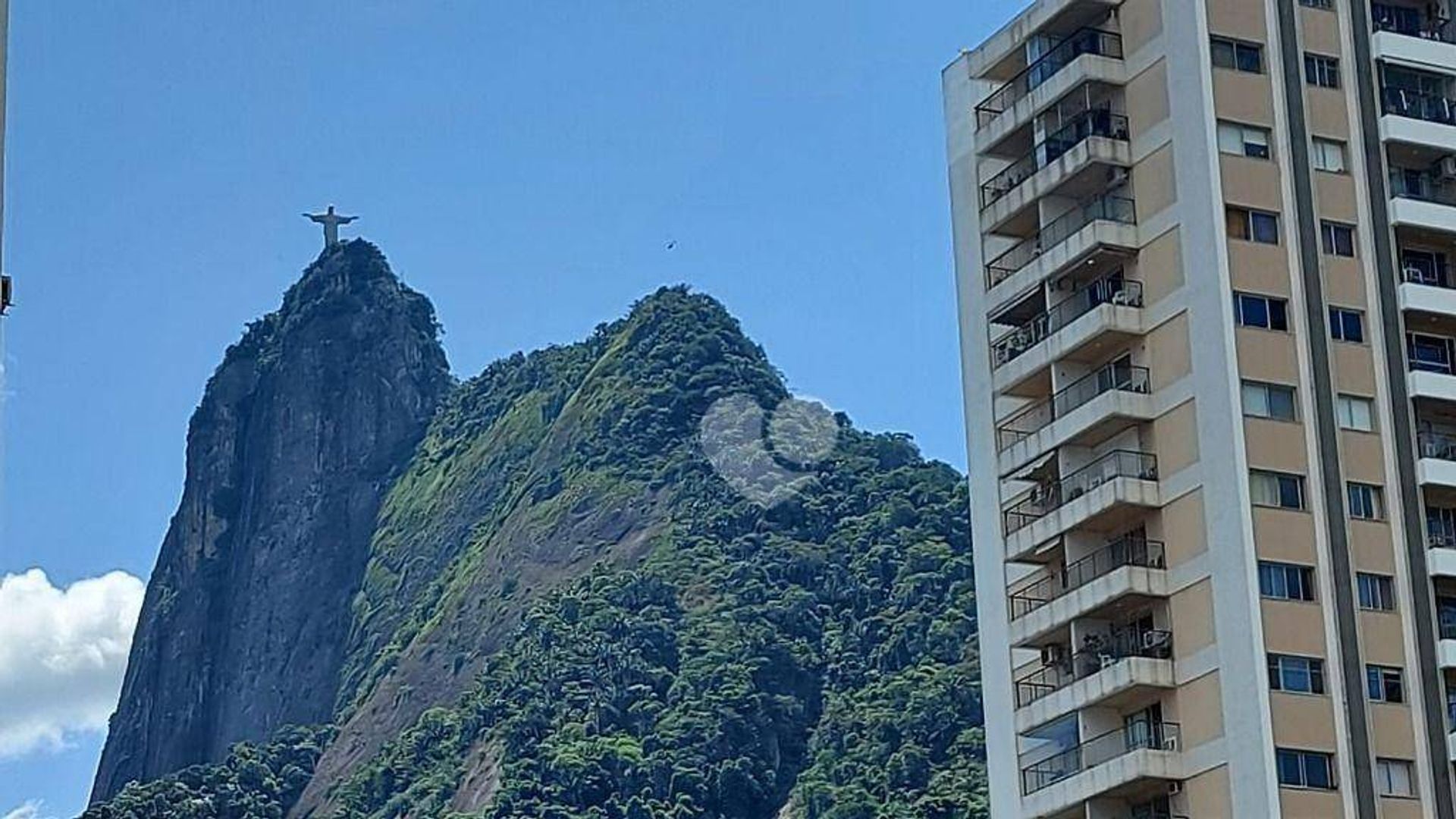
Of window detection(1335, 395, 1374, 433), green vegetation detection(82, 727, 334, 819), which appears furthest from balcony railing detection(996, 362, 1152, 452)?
green vegetation detection(82, 727, 334, 819)

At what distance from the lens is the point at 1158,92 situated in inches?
1836

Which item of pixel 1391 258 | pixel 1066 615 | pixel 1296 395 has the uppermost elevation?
pixel 1391 258

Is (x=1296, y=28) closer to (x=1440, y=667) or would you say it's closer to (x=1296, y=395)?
(x=1296, y=395)

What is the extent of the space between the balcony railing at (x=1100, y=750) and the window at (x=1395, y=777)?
125 inches

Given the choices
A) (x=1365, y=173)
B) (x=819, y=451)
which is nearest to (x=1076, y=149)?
(x=1365, y=173)

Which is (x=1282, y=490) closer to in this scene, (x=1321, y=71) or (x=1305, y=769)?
(x=1305, y=769)

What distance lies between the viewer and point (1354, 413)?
146 feet

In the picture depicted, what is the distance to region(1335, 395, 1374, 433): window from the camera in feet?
146

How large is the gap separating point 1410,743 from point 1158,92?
12.1m

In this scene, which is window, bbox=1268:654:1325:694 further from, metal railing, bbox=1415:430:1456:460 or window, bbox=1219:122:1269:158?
window, bbox=1219:122:1269:158

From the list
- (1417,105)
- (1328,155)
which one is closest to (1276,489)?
(1328,155)

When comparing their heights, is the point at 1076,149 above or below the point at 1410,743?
above

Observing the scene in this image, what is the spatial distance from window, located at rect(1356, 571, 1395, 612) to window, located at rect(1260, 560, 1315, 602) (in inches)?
39.9

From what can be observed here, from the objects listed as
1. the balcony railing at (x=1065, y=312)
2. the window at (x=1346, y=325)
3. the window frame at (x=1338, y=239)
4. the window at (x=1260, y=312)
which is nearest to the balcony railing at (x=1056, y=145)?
the balcony railing at (x=1065, y=312)
